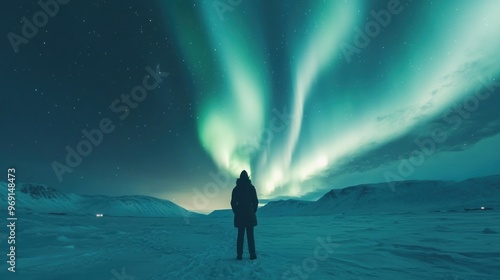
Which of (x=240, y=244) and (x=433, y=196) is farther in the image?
(x=433, y=196)

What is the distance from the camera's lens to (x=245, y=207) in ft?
26.0

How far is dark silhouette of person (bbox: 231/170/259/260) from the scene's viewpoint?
25.3 feet

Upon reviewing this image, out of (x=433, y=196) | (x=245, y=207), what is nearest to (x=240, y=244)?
(x=245, y=207)

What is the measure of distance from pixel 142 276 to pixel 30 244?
8016mm

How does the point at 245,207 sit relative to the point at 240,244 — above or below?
above

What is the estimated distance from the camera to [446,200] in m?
153

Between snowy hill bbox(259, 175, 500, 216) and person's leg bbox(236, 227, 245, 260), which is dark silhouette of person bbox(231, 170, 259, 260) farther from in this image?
snowy hill bbox(259, 175, 500, 216)

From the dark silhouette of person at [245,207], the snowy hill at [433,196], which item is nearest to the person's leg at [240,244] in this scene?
the dark silhouette of person at [245,207]

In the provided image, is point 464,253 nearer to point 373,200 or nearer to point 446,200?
point 446,200

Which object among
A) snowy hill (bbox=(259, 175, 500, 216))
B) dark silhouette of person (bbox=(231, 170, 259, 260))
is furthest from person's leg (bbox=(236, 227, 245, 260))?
snowy hill (bbox=(259, 175, 500, 216))

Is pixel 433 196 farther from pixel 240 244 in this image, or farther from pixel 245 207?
pixel 240 244

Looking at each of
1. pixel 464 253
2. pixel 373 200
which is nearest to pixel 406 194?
pixel 373 200

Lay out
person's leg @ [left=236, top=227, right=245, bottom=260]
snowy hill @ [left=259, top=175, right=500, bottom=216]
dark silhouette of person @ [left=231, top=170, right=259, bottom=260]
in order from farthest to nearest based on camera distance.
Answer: snowy hill @ [left=259, top=175, right=500, bottom=216]
dark silhouette of person @ [left=231, top=170, right=259, bottom=260]
person's leg @ [left=236, top=227, right=245, bottom=260]

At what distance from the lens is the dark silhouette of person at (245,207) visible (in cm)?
771
